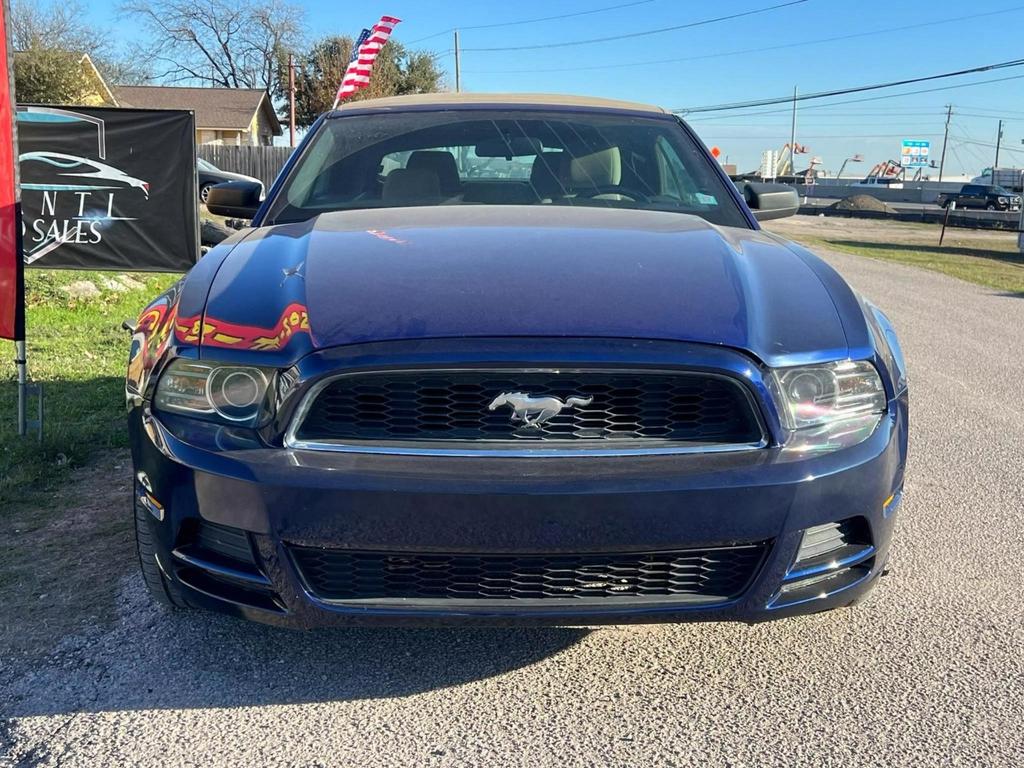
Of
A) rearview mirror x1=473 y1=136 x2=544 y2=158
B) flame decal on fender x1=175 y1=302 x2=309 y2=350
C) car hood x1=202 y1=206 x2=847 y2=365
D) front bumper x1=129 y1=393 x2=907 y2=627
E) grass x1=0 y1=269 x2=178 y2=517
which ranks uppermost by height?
rearview mirror x1=473 y1=136 x2=544 y2=158

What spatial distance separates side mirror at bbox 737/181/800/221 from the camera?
416cm

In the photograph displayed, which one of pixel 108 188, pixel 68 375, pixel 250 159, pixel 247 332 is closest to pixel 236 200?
pixel 247 332

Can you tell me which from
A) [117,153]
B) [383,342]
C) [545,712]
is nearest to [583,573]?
[545,712]

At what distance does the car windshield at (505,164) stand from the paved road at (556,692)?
161 cm

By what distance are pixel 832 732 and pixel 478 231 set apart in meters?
1.75

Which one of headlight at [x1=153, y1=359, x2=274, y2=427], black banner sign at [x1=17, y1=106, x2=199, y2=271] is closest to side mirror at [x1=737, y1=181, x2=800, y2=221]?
headlight at [x1=153, y1=359, x2=274, y2=427]

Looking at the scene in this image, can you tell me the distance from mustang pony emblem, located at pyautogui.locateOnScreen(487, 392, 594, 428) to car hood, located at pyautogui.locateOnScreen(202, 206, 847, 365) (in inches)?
6.0

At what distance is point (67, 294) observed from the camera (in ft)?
29.3

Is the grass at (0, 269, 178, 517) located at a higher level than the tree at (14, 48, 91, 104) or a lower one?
lower

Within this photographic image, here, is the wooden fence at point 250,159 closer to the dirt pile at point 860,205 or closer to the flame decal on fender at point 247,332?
the dirt pile at point 860,205

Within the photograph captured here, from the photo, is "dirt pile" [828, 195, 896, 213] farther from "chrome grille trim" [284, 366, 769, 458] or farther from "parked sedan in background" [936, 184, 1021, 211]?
"chrome grille trim" [284, 366, 769, 458]


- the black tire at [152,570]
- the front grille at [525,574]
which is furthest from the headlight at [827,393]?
the black tire at [152,570]

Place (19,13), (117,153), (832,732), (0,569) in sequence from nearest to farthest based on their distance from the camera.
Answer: (832,732) < (0,569) < (117,153) < (19,13)

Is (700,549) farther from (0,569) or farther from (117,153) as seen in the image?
(117,153)
